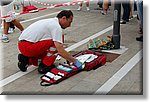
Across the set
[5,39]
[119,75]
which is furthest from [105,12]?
[119,75]

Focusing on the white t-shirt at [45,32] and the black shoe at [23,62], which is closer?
the white t-shirt at [45,32]

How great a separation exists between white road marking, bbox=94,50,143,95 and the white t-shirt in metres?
0.87

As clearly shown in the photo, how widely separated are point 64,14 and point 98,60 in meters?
0.95

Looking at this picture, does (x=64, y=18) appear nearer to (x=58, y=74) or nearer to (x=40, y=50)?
(x=40, y=50)

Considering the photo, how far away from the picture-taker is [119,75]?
13.5 ft

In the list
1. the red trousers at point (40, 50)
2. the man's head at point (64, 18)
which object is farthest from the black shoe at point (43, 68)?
the man's head at point (64, 18)

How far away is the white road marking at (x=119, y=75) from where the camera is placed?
12.0 ft

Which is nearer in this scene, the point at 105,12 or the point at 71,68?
the point at 71,68

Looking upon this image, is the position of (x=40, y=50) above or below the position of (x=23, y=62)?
above

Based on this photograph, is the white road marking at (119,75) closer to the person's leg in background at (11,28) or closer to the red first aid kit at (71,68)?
the red first aid kit at (71,68)

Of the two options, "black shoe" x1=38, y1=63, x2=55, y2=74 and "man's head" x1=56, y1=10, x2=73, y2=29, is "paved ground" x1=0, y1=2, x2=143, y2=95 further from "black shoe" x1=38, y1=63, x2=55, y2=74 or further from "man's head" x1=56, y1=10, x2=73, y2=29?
"man's head" x1=56, y1=10, x2=73, y2=29

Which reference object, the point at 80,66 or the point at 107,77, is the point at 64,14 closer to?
the point at 80,66

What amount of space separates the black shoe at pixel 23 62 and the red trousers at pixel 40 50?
8cm

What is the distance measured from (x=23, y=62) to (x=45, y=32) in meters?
0.60
